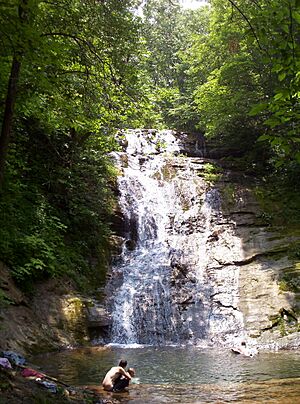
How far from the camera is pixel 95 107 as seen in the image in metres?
8.32

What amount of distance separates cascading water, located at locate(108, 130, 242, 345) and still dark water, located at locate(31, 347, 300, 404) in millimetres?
1496

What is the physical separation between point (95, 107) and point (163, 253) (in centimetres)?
892

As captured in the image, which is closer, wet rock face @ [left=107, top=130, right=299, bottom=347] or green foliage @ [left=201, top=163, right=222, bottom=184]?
wet rock face @ [left=107, top=130, right=299, bottom=347]

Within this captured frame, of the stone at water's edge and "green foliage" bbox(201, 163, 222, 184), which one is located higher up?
"green foliage" bbox(201, 163, 222, 184)

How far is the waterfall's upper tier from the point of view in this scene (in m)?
23.2

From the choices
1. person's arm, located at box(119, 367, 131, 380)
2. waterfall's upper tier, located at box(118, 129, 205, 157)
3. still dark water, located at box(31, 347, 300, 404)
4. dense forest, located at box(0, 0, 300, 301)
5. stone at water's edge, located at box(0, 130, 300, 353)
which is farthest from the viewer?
waterfall's upper tier, located at box(118, 129, 205, 157)

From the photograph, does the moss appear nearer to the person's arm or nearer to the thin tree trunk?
the person's arm

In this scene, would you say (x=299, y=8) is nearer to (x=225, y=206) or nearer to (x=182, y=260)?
(x=182, y=260)

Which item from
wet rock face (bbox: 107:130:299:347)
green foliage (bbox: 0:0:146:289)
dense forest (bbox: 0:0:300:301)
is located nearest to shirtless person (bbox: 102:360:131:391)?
dense forest (bbox: 0:0:300:301)

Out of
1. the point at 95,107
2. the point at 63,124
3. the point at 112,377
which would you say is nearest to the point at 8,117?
the point at 95,107

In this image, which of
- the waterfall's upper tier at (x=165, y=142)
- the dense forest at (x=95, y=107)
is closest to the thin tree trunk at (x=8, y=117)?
the dense forest at (x=95, y=107)

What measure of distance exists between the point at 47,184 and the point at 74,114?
7416 mm

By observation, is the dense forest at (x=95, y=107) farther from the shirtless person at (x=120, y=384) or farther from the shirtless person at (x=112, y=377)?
the shirtless person at (x=120, y=384)

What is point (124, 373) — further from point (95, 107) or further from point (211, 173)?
point (211, 173)
